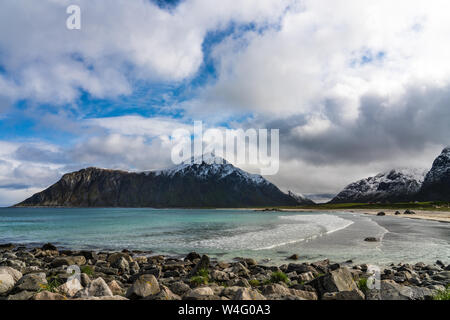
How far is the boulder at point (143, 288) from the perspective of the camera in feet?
30.1

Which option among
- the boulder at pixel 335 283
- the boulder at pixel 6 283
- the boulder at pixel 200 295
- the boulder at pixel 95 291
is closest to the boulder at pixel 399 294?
the boulder at pixel 335 283

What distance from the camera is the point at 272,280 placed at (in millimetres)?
14047

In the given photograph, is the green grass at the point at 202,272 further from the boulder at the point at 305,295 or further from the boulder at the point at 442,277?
the boulder at the point at 442,277

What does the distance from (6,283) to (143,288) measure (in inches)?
225

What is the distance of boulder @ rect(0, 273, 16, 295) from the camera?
10.4m

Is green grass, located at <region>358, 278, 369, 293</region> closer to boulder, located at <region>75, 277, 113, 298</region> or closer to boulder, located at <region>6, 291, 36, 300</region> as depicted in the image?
boulder, located at <region>75, 277, 113, 298</region>

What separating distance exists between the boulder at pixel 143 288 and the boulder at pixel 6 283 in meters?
Answer: 5.01

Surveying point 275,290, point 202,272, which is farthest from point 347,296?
point 202,272

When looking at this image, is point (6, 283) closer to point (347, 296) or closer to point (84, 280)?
point (84, 280)

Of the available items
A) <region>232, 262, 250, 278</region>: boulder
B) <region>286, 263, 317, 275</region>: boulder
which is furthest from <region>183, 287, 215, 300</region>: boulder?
<region>286, 263, 317, 275</region>: boulder

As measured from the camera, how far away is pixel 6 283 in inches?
418
